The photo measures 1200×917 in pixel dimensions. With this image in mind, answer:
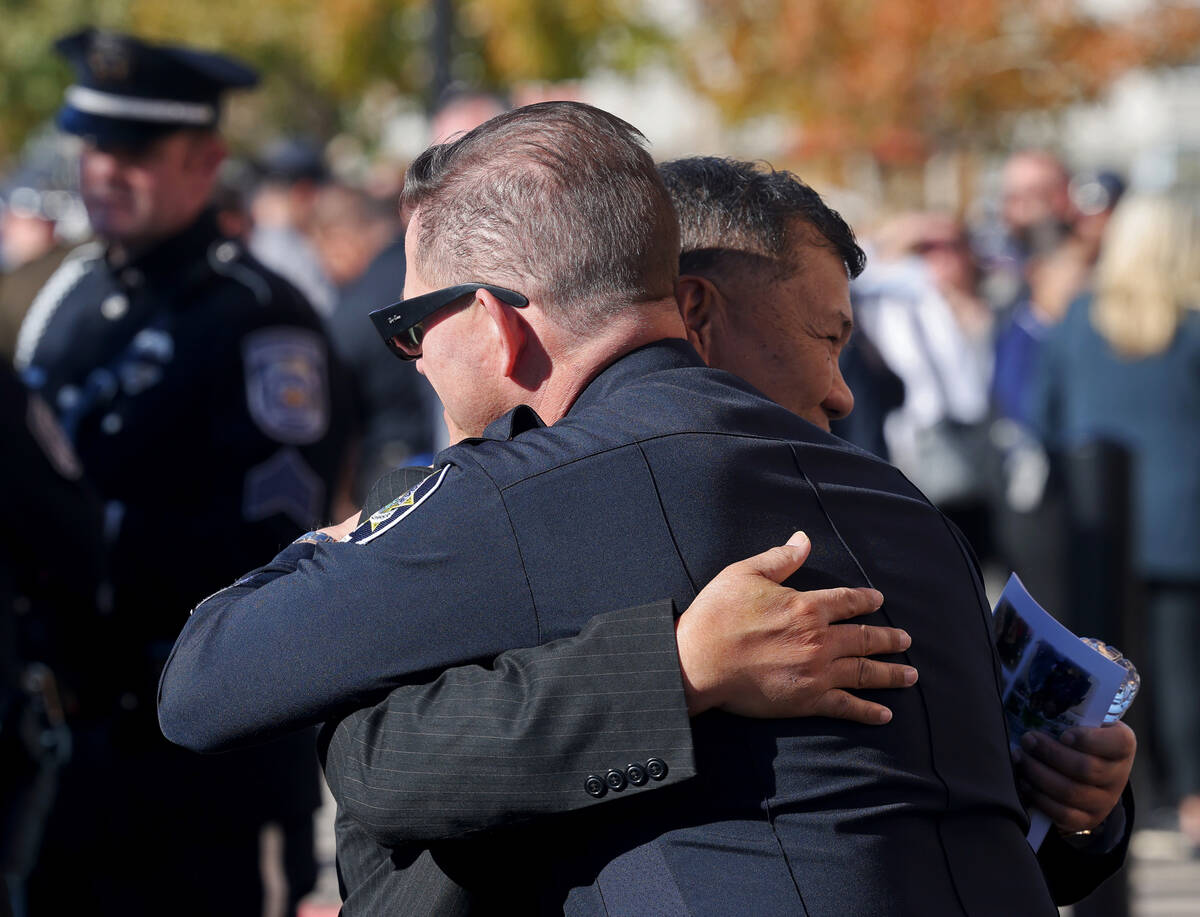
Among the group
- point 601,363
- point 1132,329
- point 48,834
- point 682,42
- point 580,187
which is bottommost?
point 48,834

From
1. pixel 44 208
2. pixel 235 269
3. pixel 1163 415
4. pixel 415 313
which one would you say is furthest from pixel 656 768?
pixel 44 208

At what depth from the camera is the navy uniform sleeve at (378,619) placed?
1.66 meters

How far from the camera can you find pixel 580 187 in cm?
179

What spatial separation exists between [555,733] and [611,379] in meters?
0.41

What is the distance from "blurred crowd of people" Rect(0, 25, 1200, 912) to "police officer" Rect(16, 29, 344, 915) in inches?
0.6

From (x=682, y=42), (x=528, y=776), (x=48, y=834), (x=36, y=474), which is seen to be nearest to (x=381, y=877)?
(x=528, y=776)

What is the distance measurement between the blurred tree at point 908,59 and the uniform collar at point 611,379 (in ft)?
74.3

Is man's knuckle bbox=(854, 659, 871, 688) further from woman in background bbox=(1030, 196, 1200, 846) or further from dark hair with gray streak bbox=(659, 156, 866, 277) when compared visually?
woman in background bbox=(1030, 196, 1200, 846)

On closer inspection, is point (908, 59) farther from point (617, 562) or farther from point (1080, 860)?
point (617, 562)

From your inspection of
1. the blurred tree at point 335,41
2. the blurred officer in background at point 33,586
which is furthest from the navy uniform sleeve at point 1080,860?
the blurred tree at point 335,41

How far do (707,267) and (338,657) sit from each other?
0.84 m

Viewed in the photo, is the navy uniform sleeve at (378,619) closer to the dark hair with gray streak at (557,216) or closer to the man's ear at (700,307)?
the dark hair with gray streak at (557,216)

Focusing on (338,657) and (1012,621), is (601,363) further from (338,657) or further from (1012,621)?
(1012,621)

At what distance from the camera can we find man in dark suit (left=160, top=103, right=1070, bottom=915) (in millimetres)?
1635
